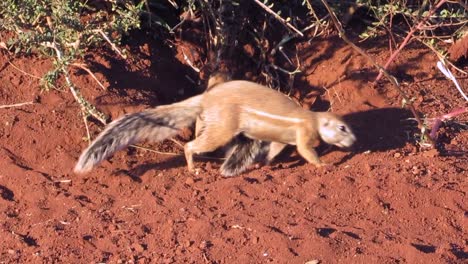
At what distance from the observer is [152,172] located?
24.6ft

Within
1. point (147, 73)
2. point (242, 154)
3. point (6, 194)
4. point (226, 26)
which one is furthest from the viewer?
point (226, 26)

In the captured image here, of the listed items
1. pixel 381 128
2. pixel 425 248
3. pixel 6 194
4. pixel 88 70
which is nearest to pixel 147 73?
pixel 88 70

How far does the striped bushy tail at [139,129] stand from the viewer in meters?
7.17

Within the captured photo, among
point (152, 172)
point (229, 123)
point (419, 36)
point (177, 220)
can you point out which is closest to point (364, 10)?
point (419, 36)

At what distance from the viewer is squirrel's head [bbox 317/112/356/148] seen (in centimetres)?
770

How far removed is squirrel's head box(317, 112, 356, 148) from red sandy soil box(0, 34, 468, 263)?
166 mm

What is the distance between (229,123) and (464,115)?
259cm

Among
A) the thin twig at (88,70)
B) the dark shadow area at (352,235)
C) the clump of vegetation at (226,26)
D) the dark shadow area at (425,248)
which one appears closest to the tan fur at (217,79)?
the clump of vegetation at (226,26)

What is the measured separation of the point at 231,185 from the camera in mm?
6910

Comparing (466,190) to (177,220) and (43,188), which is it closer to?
(177,220)

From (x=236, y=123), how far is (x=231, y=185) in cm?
87

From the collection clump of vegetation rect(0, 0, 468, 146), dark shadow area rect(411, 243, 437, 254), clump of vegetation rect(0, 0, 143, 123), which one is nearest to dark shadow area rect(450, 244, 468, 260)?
dark shadow area rect(411, 243, 437, 254)

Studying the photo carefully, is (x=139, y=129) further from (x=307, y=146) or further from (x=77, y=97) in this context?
(x=307, y=146)

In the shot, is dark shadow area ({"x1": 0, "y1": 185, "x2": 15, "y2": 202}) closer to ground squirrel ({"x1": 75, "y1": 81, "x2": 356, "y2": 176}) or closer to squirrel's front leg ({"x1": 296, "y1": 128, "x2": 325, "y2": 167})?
ground squirrel ({"x1": 75, "y1": 81, "x2": 356, "y2": 176})
